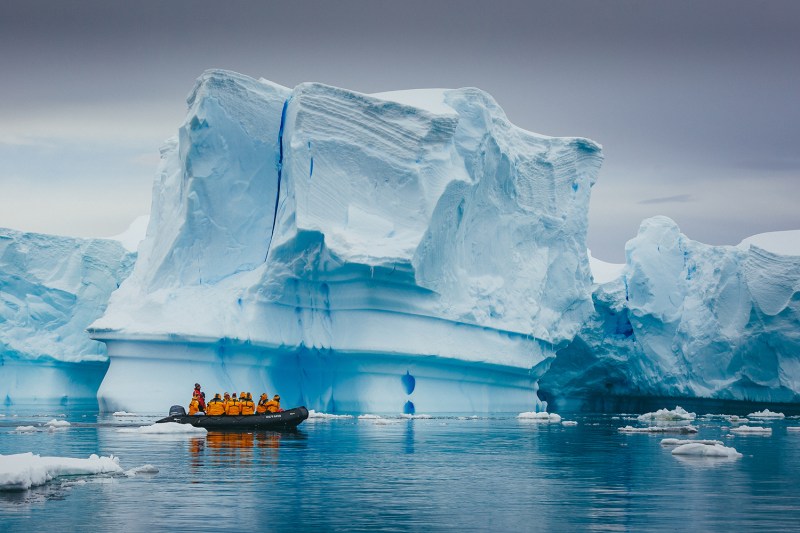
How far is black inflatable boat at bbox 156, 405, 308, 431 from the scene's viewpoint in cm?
1728

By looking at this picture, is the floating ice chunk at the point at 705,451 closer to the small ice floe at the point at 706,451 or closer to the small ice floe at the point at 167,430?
the small ice floe at the point at 706,451

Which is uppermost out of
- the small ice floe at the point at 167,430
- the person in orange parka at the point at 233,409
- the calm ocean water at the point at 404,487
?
the person in orange parka at the point at 233,409

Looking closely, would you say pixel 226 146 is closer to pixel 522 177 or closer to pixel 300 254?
pixel 300 254

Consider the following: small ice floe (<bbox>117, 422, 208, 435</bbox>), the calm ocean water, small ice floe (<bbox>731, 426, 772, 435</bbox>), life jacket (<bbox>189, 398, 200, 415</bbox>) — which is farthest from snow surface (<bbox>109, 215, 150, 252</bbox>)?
small ice floe (<bbox>731, 426, 772, 435</bbox>)

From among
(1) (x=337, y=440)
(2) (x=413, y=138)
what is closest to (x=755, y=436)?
(1) (x=337, y=440)

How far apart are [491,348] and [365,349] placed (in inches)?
144

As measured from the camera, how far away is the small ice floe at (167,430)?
1633 centimetres

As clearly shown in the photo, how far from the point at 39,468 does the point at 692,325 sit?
26.5 m

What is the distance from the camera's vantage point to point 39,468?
8.58 meters

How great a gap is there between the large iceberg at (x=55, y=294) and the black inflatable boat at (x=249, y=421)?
17106 mm

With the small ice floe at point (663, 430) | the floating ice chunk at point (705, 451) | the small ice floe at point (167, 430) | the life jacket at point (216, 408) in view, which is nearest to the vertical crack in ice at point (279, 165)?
the life jacket at point (216, 408)

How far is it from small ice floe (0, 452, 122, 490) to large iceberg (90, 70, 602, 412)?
1291 cm

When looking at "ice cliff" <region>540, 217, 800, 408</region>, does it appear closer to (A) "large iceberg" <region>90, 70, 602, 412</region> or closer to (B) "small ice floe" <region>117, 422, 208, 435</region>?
(A) "large iceberg" <region>90, 70, 602, 412</region>

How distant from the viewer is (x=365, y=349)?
22984mm
